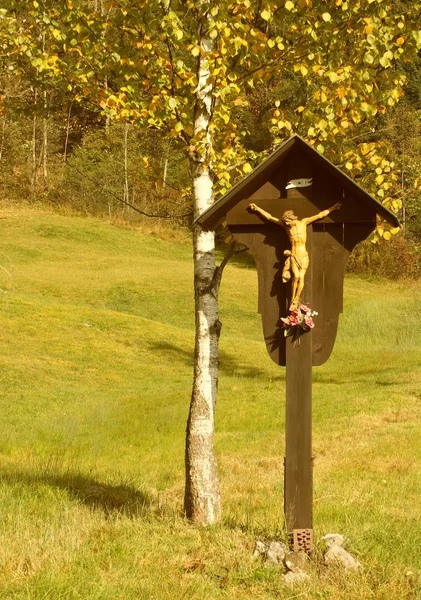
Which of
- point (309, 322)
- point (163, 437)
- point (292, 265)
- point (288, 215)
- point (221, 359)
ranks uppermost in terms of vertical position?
point (288, 215)

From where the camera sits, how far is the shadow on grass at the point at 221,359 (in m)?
24.1

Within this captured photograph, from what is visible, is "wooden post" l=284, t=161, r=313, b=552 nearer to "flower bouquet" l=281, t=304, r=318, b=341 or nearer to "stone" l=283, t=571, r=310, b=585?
"flower bouquet" l=281, t=304, r=318, b=341

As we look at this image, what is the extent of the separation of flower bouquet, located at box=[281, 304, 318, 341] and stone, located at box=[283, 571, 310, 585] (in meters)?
1.73

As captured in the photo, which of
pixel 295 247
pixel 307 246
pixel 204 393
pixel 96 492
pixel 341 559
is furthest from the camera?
pixel 96 492

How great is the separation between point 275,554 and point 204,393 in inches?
79.3

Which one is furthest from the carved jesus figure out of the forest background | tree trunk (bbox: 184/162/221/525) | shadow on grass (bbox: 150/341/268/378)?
the forest background

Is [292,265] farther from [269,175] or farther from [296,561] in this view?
[296,561]

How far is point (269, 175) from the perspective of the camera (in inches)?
242

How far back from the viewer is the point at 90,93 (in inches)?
336

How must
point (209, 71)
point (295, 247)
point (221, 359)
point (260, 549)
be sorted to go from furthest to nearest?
point (221, 359)
point (209, 71)
point (295, 247)
point (260, 549)

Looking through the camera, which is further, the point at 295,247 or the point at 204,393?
the point at 204,393

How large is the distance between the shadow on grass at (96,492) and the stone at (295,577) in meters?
2.01

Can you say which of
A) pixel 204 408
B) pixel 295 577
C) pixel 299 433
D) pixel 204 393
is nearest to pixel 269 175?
pixel 299 433

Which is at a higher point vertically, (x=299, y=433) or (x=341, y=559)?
(x=299, y=433)
